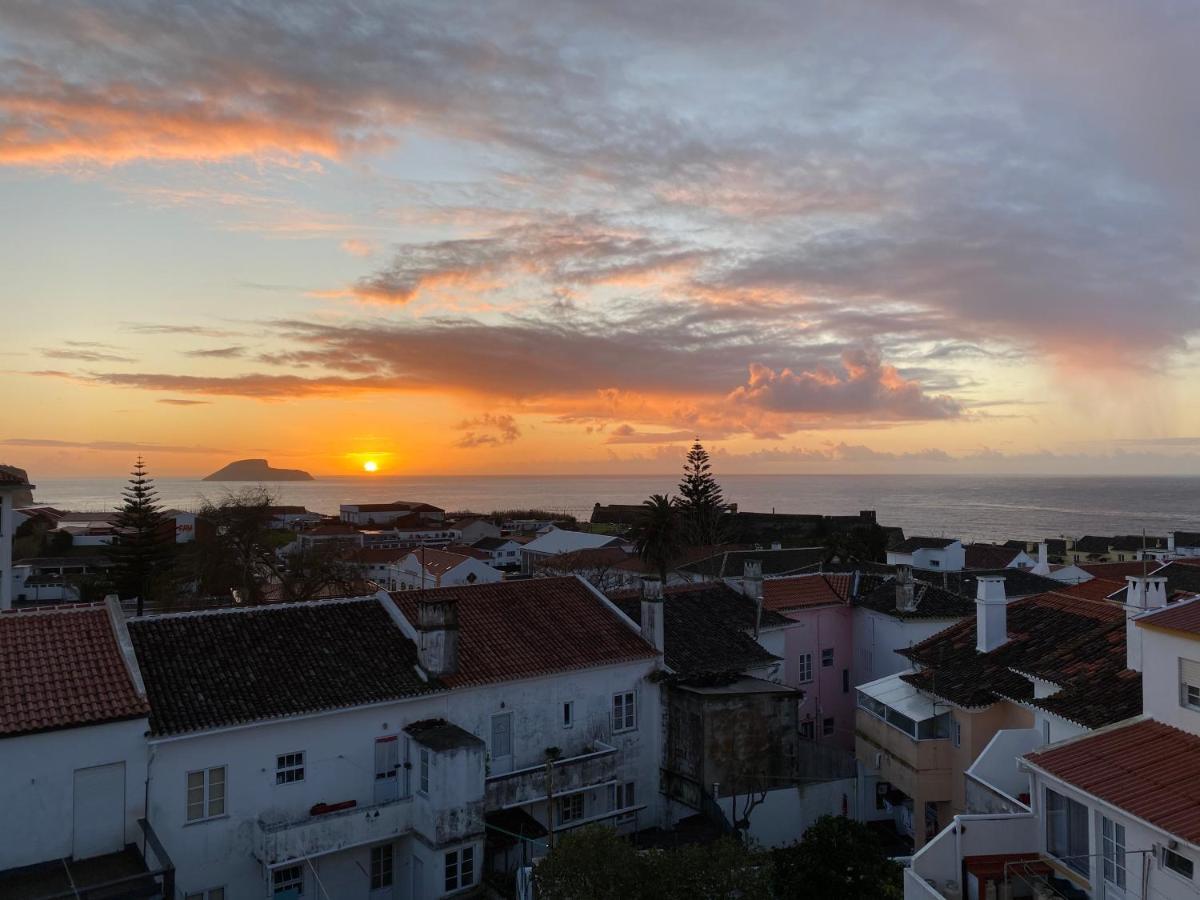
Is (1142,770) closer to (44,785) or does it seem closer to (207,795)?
(207,795)

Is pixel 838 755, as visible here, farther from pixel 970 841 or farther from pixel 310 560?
pixel 310 560

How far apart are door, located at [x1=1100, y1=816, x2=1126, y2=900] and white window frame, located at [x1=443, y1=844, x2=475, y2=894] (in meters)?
13.7

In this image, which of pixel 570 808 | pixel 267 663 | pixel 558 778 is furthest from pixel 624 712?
pixel 267 663

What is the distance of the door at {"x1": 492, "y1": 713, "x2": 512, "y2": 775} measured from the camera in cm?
2350

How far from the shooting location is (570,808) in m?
24.5

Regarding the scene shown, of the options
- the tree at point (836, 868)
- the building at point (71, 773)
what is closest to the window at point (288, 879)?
the building at point (71, 773)

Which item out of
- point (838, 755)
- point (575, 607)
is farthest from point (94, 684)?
point (838, 755)

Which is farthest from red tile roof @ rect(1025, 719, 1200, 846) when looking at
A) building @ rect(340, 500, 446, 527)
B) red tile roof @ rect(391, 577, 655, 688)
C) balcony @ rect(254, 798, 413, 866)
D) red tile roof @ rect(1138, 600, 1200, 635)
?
building @ rect(340, 500, 446, 527)

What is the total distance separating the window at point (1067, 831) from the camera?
16.5m

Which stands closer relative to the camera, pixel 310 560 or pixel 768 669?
pixel 768 669

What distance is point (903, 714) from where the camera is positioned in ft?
80.4

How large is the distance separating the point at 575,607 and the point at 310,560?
1136 inches

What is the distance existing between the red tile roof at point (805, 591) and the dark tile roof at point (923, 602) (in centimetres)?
95

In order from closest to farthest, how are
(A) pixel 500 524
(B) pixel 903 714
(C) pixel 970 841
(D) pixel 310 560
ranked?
(C) pixel 970 841 → (B) pixel 903 714 → (D) pixel 310 560 → (A) pixel 500 524
